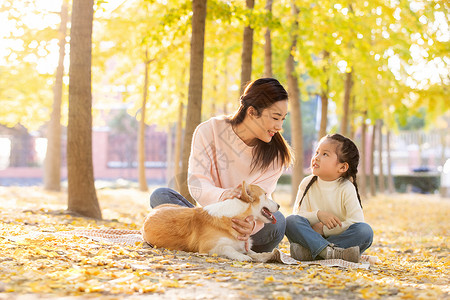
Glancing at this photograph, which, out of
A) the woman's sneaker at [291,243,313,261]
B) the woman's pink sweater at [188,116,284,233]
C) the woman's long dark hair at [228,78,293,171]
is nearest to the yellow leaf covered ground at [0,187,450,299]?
the woman's sneaker at [291,243,313,261]

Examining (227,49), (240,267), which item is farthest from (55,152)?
(240,267)

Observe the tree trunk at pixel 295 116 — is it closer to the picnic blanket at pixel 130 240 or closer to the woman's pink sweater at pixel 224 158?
the picnic blanket at pixel 130 240

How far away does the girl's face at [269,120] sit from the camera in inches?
180

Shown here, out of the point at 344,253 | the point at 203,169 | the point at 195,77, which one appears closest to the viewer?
the point at 344,253

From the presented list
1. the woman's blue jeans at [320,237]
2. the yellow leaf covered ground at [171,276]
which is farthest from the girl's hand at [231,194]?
Result: the woman's blue jeans at [320,237]

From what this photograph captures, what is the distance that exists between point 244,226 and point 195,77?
384cm

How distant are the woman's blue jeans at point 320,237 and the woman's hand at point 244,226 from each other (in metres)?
0.54

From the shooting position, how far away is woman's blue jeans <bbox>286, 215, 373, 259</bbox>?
452 cm

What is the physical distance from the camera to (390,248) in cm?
717

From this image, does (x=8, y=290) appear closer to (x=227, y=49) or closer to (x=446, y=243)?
(x=446, y=243)

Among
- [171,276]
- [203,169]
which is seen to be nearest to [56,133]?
[203,169]

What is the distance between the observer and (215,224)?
4.29m

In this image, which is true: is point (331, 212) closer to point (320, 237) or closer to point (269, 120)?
point (320, 237)

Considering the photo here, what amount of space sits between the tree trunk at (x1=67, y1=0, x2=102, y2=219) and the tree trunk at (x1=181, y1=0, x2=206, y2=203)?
1.43 meters
